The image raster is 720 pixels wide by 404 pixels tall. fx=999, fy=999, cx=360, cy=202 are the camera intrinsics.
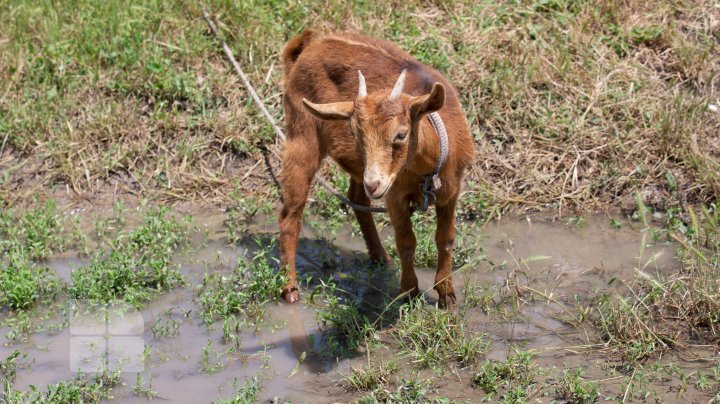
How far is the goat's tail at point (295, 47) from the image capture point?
6.86m

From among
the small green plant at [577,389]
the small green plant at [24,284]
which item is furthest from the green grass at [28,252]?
the small green plant at [577,389]

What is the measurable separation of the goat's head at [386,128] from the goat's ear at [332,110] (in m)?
0.07

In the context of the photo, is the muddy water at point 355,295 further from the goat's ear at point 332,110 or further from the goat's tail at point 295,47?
the goat's ear at point 332,110

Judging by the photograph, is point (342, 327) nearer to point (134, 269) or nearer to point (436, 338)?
point (436, 338)

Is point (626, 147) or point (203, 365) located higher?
point (626, 147)

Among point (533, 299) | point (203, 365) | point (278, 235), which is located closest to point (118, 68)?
point (278, 235)

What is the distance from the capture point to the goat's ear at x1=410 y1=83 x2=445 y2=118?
16.6ft

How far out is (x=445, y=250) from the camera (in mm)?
6078

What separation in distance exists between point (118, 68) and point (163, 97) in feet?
1.60

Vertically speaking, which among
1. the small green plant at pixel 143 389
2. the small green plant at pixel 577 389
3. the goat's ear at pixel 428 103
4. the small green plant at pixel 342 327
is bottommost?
the small green plant at pixel 143 389

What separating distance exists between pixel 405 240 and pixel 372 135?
1.08 meters

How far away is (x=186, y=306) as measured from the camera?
20.9 ft

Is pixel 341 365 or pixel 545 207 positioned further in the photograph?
pixel 545 207

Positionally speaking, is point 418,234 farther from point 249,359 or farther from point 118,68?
point 118,68
